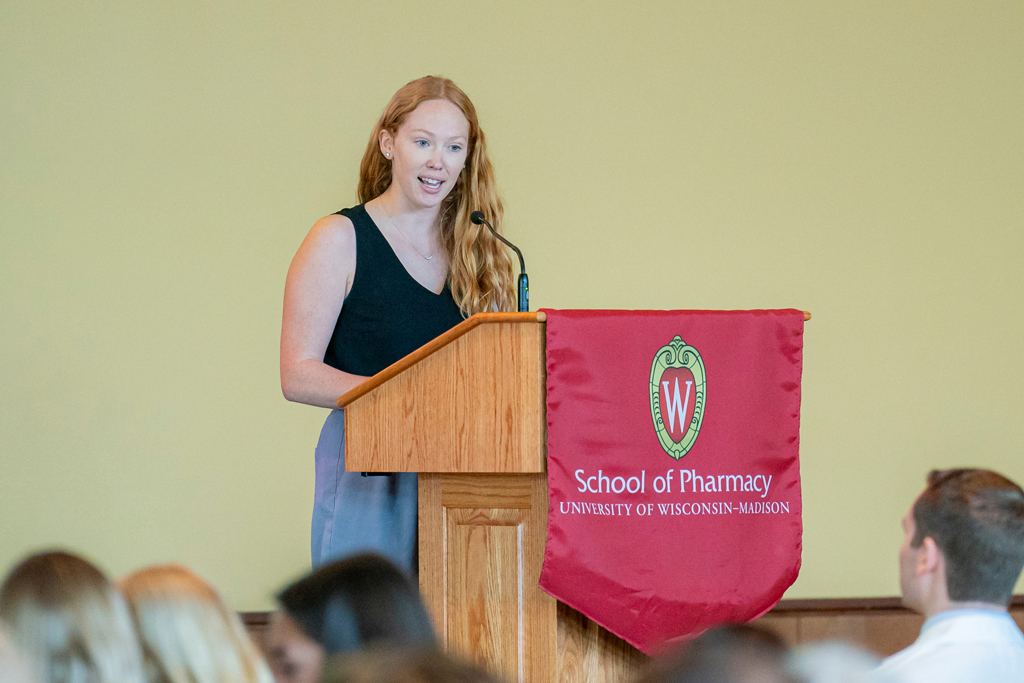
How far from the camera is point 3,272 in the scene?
3.96 m

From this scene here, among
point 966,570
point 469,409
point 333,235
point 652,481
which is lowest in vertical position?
point 966,570

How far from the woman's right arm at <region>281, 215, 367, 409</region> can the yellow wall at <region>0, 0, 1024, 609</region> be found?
1.65 meters

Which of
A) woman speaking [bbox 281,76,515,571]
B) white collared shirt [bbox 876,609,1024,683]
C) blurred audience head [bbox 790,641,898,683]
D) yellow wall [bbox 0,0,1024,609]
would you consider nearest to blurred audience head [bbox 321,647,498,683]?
blurred audience head [bbox 790,641,898,683]

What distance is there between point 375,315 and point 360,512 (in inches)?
17.9

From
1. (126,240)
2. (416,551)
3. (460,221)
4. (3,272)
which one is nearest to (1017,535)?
(416,551)

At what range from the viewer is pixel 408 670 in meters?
0.83

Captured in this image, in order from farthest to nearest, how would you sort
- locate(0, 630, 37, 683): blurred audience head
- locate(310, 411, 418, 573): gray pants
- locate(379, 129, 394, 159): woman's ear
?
1. locate(379, 129, 394, 159): woman's ear
2. locate(310, 411, 418, 573): gray pants
3. locate(0, 630, 37, 683): blurred audience head

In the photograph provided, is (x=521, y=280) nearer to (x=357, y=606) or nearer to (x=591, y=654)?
(x=591, y=654)

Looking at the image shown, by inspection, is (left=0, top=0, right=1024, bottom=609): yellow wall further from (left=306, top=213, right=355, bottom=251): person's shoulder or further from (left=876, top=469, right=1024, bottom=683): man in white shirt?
(left=876, top=469, right=1024, bottom=683): man in white shirt

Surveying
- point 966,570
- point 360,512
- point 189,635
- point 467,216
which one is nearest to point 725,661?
point 189,635

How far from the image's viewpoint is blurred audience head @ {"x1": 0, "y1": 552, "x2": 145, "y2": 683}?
114 cm

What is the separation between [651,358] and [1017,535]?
2.29ft

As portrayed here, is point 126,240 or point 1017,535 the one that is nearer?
point 1017,535

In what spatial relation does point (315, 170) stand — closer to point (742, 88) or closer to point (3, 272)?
point (3, 272)
